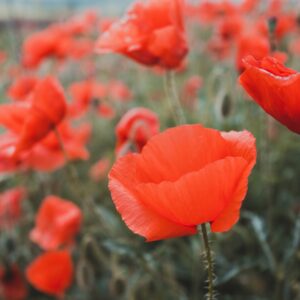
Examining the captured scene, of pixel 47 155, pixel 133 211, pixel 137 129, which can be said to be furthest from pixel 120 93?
pixel 133 211

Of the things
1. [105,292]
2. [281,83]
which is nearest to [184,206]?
[281,83]

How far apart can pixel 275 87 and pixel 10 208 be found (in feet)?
3.87

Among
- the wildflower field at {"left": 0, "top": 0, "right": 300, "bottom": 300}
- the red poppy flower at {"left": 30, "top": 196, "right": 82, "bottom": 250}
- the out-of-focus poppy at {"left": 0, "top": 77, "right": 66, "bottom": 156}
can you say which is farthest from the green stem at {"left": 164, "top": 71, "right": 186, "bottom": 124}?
the red poppy flower at {"left": 30, "top": 196, "right": 82, "bottom": 250}

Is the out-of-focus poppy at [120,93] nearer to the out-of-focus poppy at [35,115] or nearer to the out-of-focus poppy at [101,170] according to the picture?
the out-of-focus poppy at [101,170]

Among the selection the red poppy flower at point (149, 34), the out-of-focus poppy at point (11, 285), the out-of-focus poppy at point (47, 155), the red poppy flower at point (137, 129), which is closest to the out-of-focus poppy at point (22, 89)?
the out-of-focus poppy at point (47, 155)

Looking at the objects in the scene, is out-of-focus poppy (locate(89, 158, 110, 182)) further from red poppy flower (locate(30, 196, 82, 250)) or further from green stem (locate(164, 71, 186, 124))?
green stem (locate(164, 71, 186, 124))

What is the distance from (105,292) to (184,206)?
971 mm

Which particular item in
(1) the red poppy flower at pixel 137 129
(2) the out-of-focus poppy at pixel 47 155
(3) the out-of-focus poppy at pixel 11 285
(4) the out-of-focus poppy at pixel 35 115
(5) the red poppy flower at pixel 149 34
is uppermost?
(5) the red poppy flower at pixel 149 34

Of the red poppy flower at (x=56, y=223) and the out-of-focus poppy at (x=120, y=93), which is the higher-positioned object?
the red poppy flower at (x=56, y=223)

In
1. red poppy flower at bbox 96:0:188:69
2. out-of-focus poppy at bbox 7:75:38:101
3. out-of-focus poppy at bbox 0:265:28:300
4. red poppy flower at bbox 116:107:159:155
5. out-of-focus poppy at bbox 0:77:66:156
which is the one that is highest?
red poppy flower at bbox 96:0:188:69

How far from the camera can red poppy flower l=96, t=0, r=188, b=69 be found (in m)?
0.96

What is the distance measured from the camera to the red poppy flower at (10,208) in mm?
1562

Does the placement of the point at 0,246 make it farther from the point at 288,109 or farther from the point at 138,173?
the point at 288,109

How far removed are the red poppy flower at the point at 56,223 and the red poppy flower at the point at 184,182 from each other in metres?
0.78
